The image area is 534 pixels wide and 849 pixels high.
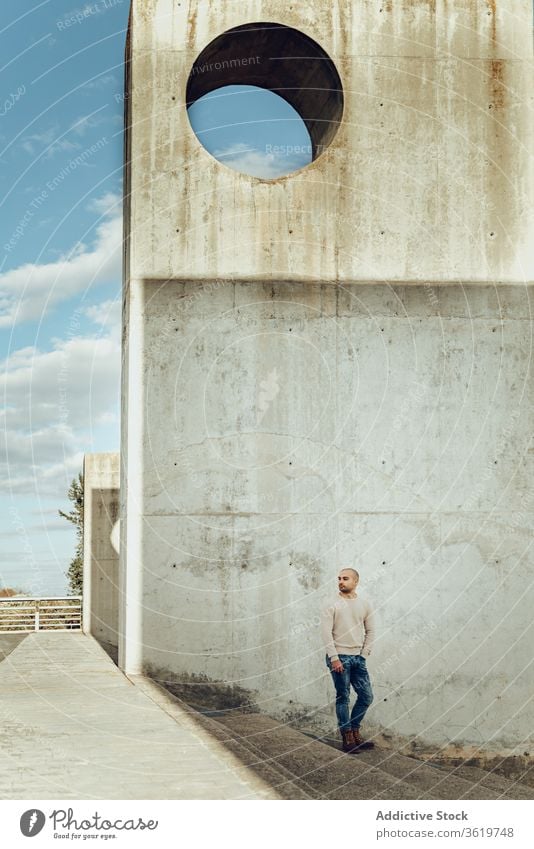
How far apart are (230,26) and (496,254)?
420cm

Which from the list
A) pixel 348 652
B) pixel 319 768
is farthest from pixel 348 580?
pixel 319 768

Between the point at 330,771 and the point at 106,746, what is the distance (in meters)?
1.67

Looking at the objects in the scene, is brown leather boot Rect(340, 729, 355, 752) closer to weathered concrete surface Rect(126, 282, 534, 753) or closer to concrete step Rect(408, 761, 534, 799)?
concrete step Rect(408, 761, 534, 799)

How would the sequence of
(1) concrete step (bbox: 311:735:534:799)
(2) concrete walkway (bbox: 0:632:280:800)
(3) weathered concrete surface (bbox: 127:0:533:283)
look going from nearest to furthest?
(2) concrete walkway (bbox: 0:632:280:800) < (1) concrete step (bbox: 311:735:534:799) < (3) weathered concrete surface (bbox: 127:0:533:283)

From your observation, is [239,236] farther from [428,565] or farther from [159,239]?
[428,565]

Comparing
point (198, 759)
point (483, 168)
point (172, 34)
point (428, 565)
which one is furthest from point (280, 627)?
point (172, 34)

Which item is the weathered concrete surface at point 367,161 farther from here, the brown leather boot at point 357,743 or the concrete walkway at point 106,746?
the brown leather boot at point 357,743

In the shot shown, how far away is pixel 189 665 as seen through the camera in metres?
10.7

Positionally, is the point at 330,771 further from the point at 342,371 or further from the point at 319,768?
the point at 342,371
